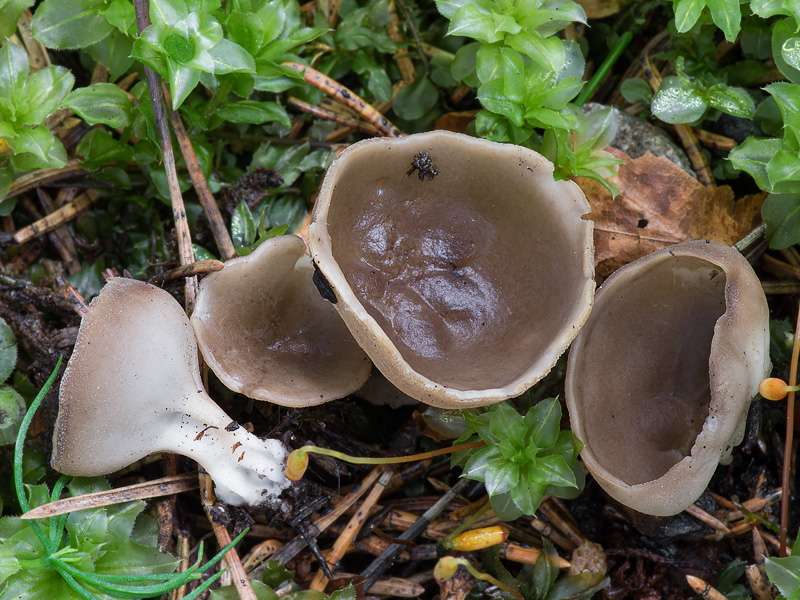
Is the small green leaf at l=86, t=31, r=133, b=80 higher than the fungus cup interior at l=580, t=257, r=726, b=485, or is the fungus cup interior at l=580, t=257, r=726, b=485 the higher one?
the small green leaf at l=86, t=31, r=133, b=80

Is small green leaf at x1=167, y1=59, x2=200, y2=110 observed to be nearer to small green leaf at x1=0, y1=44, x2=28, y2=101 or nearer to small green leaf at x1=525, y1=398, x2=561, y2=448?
small green leaf at x1=0, y1=44, x2=28, y2=101

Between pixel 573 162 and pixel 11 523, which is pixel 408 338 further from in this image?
pixel 11 523

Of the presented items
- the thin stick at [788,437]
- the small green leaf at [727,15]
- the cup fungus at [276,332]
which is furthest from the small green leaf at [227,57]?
the thin stick at [788,437]

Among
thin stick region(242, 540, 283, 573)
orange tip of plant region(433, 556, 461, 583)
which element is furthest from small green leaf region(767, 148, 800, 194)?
thin stick region(242, 540, 283, 573)

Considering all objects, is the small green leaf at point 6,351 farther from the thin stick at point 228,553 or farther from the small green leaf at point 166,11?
the small green leaf at point 166,11

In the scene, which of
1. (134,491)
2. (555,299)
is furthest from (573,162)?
(134,491)
